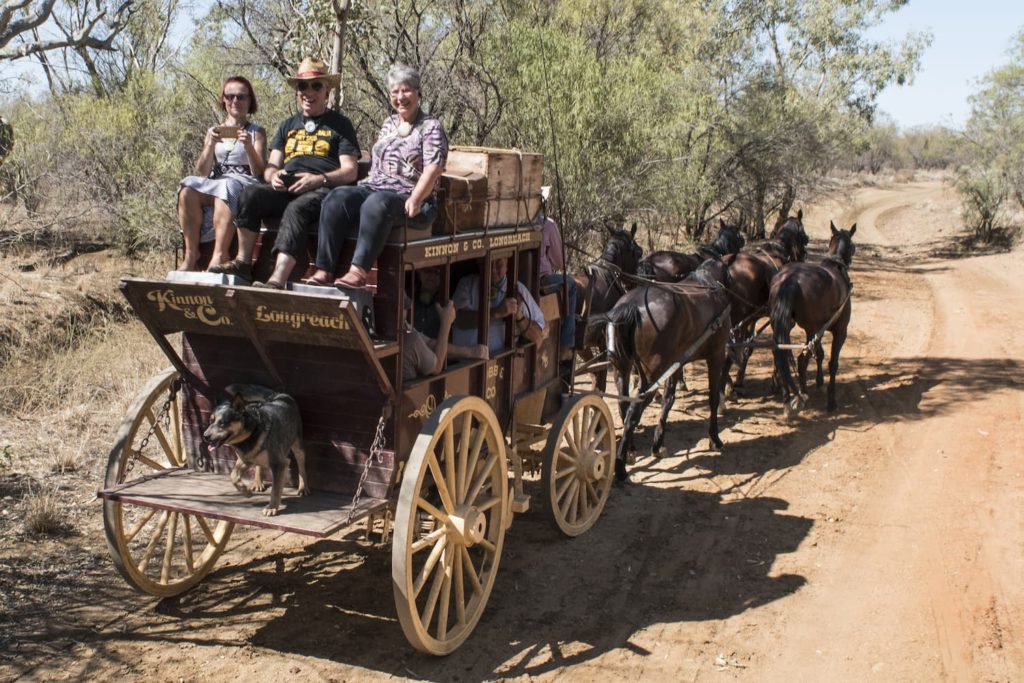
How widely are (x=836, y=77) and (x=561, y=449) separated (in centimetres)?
2488

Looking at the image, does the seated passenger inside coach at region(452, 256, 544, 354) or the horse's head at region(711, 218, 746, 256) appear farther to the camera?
the horse's head at region(711, 218, 746, 256)

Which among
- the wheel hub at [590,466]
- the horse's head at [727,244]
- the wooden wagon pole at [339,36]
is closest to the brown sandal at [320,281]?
the wheel hub at [590,466]

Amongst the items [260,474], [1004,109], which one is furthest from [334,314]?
[1004,109]

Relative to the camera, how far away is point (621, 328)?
9039mm

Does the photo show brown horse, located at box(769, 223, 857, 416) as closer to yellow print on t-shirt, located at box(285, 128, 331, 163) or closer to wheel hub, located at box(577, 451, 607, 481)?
wheel hub, located at box(577, 451, 607, 481)

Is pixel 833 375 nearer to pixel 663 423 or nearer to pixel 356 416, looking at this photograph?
pixel 663 423

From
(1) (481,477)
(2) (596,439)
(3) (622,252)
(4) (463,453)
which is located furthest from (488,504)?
(3) (622,252)

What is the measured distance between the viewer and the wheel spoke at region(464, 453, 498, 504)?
5.48 m

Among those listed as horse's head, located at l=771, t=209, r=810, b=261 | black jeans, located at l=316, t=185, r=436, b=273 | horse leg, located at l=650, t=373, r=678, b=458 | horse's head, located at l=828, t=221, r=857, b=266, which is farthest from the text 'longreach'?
horse's head, located at l=771, t=209, r=810, b=261

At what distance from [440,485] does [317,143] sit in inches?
85.8

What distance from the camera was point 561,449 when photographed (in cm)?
698

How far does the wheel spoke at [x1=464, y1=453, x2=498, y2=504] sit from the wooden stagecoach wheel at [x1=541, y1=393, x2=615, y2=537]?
1.00 m

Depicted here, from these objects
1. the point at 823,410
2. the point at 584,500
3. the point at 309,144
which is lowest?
the point at 823,410

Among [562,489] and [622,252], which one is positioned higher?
[622,252]
